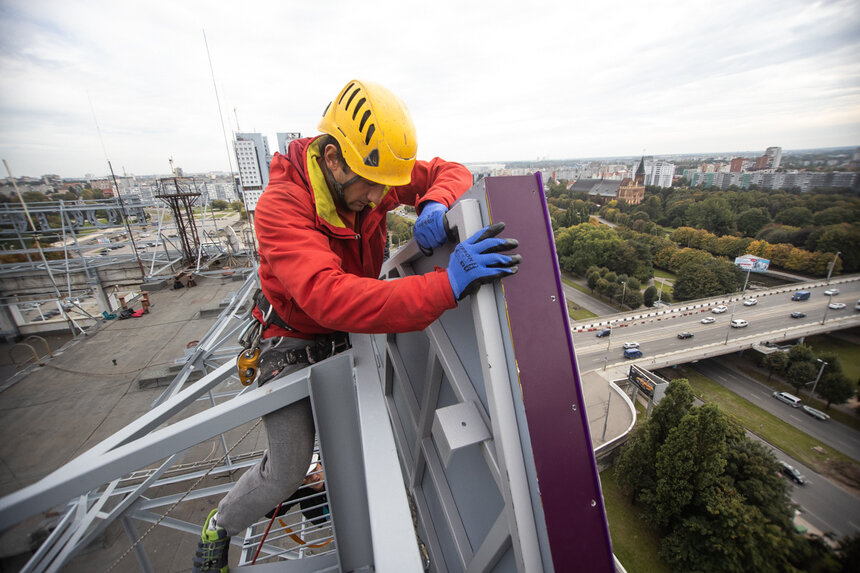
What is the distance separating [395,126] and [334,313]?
1.07 metres

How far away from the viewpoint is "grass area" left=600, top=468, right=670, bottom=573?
8578 millimetres

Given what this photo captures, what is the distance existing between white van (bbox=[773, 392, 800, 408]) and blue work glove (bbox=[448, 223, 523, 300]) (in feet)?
23.0

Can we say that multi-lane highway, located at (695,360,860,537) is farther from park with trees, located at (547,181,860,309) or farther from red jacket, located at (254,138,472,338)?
red jacket, located at (254,138,472,338)

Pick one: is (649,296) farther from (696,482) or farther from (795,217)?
(795,217)

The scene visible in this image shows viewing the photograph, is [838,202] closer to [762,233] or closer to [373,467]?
[762,233]

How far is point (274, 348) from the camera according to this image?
2275 millimetres

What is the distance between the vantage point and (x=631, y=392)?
15.6 metres

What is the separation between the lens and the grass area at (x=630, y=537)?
28.1 ft

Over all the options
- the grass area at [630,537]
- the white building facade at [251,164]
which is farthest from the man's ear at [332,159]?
the white building facade at [251,164]

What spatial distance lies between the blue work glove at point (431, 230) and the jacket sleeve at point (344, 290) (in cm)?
37

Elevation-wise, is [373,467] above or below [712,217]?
below

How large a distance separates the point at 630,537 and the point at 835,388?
413 inches

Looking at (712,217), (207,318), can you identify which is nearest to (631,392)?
(712,217)

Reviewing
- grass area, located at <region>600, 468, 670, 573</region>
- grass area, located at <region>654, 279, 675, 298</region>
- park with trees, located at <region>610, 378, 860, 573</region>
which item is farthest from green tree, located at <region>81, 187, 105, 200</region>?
grass area, located at <region>654, 279, 675, 298</region>
